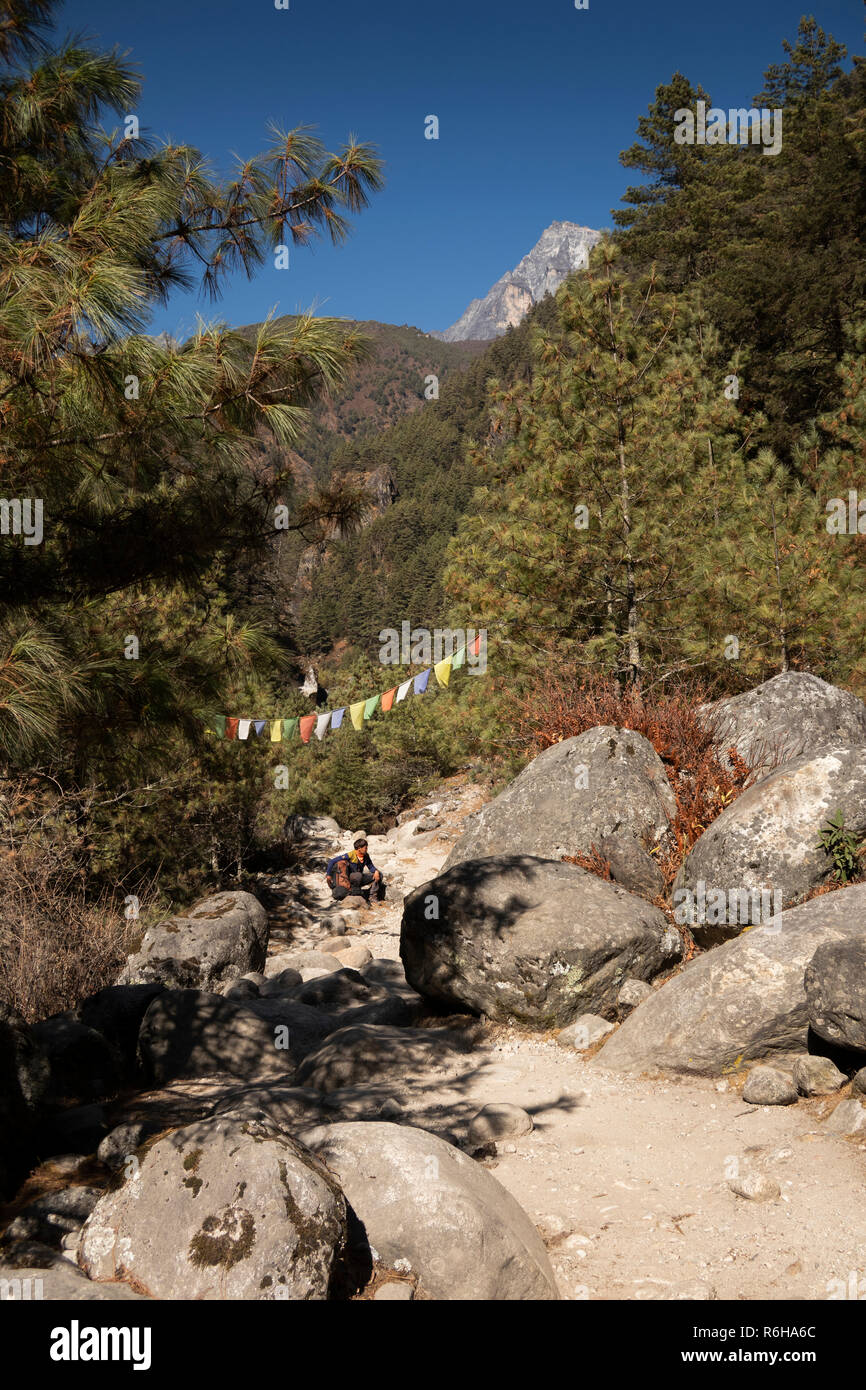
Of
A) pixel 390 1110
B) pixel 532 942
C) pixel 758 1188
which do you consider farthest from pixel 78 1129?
pixel 758 1188

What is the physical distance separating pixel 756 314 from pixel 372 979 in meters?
16.4

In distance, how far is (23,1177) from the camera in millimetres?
3885

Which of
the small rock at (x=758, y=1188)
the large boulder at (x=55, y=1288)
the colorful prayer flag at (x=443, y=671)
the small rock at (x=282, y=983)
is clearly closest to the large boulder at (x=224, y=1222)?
the large boulder at (x=55, y=1288)

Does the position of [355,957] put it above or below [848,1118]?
below

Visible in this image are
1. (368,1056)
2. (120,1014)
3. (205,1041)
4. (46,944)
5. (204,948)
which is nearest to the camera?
(368,1056)

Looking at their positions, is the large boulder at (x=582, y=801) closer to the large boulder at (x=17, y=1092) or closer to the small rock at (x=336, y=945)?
the small rock at (x=336, y=945)

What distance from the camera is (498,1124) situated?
458 centimetres

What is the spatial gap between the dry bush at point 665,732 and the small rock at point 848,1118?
9.50ft

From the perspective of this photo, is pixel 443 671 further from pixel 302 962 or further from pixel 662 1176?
pixel 662 1176

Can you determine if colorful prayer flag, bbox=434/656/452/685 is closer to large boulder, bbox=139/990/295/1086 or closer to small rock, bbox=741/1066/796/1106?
large boulder, bbox=139/990/295/1086

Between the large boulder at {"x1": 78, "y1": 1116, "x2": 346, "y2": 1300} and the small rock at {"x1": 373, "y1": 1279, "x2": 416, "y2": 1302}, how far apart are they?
0.35 m

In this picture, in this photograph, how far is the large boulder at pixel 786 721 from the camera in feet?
24.7

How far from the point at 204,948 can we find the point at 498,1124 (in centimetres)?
422

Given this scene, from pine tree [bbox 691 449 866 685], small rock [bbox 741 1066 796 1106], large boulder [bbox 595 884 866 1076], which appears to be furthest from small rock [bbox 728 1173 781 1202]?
pine tree [bbox 691 449 866 685]
